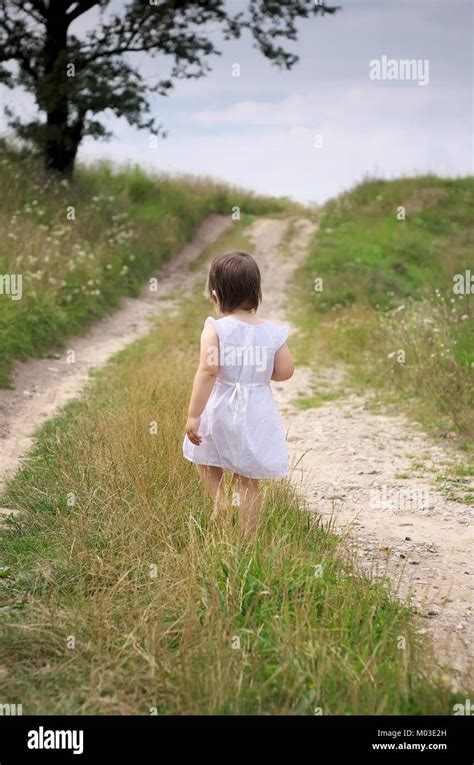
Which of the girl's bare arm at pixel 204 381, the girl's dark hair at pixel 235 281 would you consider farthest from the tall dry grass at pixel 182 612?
the girl's dark hair at pixel 235 281

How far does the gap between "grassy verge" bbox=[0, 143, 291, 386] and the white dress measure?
5127 millimetres

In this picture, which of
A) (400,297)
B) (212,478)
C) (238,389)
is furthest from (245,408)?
(400,297)

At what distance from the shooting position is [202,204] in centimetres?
2302

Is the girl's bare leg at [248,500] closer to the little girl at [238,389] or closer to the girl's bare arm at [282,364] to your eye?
the little girl at [238,389]

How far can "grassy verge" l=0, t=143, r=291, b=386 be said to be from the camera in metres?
11.1

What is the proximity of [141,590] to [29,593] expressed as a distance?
590 millimetres

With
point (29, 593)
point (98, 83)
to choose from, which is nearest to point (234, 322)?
point (29, 593)

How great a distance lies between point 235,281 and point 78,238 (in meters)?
10.8

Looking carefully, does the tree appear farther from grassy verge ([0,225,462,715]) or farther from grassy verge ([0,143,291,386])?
grassy verge ([0,225,462,715])

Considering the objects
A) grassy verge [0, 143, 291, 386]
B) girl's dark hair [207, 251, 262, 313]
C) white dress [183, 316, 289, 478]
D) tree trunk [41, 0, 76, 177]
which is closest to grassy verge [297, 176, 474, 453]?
grassy verge [0, 143, 291, 386]

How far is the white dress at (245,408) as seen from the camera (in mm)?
4453

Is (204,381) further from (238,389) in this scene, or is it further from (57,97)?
(57,97)
